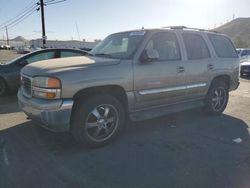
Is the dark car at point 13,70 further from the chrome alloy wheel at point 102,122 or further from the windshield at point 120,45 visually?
the chrome alloy wheel at point 102,122

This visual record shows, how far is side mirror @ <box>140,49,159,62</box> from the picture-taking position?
447 cm

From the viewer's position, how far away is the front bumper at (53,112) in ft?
12.3

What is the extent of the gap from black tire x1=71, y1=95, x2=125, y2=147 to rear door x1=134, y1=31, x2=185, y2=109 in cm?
47

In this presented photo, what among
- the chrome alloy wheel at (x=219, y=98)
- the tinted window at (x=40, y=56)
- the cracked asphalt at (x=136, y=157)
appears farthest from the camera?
the tinted window at (x=40, y=56)

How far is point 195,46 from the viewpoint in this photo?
223 inches

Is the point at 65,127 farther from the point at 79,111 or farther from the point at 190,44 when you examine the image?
the point at 190,44

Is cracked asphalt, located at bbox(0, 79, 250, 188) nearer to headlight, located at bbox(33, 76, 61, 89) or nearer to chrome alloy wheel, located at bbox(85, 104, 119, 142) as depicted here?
chrome alloy wheel, located at bbox(85, 104, 119, 142)

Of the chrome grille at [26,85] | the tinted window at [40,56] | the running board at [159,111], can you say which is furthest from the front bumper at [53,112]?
the tinted window at [40,56]

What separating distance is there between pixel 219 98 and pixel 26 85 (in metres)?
4.47

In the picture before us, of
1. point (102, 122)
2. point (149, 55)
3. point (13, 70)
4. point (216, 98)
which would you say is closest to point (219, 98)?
point (216, 98)

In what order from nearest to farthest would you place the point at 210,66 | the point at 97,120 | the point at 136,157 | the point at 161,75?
the point at 136,157 < the point at 97,120 < the point at 161,75 < the point at 210,66

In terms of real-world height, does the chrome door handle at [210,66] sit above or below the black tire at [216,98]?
above

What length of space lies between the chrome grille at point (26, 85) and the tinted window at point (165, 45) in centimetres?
212

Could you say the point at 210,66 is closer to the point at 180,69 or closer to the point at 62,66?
the point at 180,69
